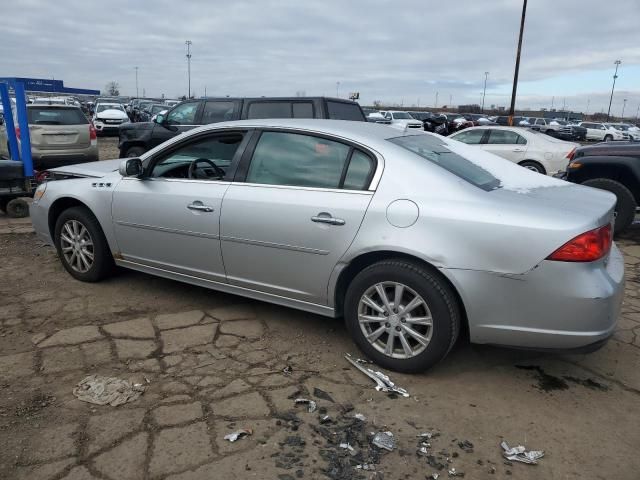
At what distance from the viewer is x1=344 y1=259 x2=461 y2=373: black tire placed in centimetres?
294

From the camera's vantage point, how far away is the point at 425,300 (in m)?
2.98

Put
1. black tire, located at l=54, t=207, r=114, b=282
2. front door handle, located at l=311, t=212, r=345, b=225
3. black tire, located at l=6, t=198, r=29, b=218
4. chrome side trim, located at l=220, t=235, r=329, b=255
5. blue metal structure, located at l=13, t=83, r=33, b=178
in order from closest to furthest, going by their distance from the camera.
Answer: front door handle, located at l=311, t=212, r=345, b=225
chrome side trim, located at l=220, t=235, r=329, b=255
black tire, located at l=54, t=207, r=114, b=282
black tire, located at l=6, t=198, r=29, b=218
blue metal structure, located at l=13, t=83, r=33, b=178

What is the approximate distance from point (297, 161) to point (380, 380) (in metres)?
1.54

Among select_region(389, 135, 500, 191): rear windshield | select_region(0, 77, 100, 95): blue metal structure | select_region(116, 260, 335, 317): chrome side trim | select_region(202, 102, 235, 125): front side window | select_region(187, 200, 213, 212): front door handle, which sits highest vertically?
select_region(0, 77, 100, 95): blue metal structure

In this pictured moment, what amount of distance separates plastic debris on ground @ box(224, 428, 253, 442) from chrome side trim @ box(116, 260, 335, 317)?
1.05 meters

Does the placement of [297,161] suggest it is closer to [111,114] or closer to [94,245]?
[94,245]

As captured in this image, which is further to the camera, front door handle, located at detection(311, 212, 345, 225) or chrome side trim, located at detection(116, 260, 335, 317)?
chrome side trim, located at detection(116, 260, 335, 317)

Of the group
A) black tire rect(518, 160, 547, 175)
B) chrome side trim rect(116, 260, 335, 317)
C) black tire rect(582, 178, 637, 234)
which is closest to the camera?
chrome side trim rect(116, 260, 335, 317)

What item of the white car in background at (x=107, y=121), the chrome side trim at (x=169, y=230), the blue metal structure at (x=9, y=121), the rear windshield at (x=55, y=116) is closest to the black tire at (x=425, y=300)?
the chrome side trim at (x=169, y=230)

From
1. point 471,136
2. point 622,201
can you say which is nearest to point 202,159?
point 622,201

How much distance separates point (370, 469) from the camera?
2.36 m

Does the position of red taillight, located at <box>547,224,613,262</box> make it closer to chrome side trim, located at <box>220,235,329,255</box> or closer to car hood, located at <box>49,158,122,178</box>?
chrome side trim, located at <box>220,235,329,255</box>

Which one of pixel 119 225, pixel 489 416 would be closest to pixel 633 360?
pixel 489 416

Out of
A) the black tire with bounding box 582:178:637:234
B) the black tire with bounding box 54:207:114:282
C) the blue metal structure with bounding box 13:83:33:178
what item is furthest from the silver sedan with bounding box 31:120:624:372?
the blue metal structure with bounding box 13:83:33:178
